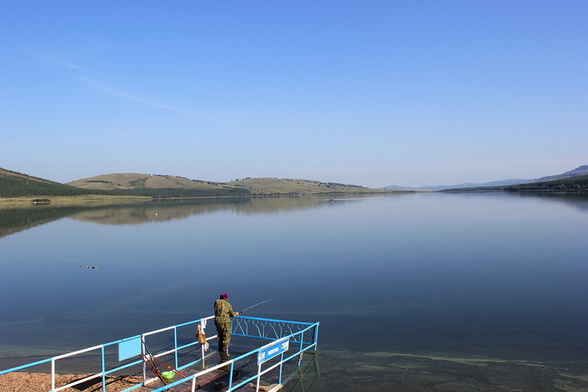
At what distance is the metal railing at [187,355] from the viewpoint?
1104 centimetres

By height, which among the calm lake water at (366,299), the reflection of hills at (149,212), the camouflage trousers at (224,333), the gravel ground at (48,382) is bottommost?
the calm lake water at (366,299)

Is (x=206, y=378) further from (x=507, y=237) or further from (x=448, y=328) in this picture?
(x=507, y=237)

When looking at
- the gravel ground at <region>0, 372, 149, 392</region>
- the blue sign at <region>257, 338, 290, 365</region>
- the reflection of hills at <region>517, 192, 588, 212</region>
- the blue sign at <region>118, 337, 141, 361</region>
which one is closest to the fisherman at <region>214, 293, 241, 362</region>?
the blue sign at <region>257, 338, 290, 365</region>

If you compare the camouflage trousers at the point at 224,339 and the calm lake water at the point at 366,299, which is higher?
the camouflage trousers at the point at 224,339

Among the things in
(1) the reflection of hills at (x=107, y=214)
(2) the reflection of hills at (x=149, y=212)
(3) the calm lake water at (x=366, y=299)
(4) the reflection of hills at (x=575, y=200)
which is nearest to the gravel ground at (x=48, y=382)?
(3) the calm lake water at (x=366, y=299)

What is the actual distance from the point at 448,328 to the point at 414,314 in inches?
80.9

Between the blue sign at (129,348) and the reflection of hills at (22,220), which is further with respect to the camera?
the reflection of hills at (22,220)

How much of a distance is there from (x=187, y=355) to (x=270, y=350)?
4789 mm

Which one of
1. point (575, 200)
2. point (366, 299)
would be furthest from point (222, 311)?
point (575, 200)

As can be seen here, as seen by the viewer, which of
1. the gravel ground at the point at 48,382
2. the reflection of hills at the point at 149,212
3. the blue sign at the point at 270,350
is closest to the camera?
the blue sign at the point at 270,350

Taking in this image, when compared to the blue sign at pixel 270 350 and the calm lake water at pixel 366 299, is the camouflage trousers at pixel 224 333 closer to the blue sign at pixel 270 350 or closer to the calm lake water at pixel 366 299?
the blue sign at pixel 270 350

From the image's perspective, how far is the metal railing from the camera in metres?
11.0

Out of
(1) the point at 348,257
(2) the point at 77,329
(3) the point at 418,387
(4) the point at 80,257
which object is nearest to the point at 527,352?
(3) the point at 418,387

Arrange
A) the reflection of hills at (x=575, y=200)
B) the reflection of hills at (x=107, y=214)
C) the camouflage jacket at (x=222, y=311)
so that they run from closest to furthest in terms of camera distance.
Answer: the camouflage jacket at (x=222, y=311) < the reflection of hills at (x=107, y=214) < the reflection of hills at (x=575, y=200)
